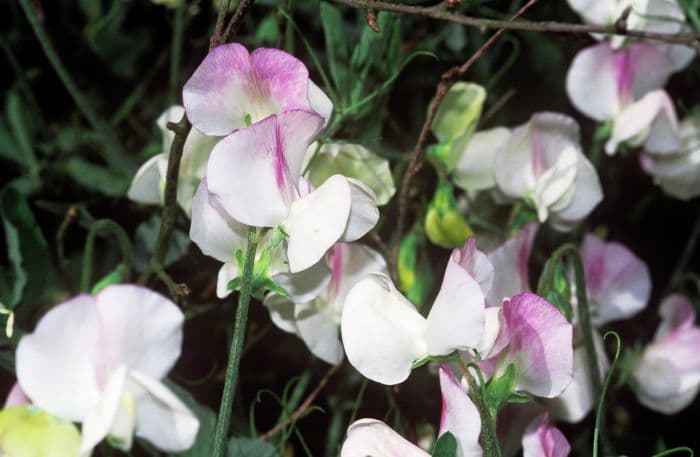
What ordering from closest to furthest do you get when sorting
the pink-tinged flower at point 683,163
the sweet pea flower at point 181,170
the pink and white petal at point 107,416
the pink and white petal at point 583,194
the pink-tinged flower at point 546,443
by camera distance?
the pink and white petal at point 107,416 → the pink-tinged flower at point 546,443 → the sweet pea flower at point 181,170 → the pink and white petal at point 583,194 → the pink-tinged flower at point 683,163

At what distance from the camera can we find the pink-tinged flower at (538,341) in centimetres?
64

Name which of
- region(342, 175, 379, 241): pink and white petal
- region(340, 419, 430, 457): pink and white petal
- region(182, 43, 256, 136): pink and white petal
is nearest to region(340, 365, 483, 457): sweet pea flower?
region(340, 419, 430, 457): pink and white petal

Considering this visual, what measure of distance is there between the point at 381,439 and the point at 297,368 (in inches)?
14.6

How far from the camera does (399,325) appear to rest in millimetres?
660

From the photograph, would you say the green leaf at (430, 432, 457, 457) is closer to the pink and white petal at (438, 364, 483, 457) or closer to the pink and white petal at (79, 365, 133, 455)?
the pink and white petal at (438, 364, 483, 457)

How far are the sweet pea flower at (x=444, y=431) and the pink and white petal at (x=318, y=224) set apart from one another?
0.10m

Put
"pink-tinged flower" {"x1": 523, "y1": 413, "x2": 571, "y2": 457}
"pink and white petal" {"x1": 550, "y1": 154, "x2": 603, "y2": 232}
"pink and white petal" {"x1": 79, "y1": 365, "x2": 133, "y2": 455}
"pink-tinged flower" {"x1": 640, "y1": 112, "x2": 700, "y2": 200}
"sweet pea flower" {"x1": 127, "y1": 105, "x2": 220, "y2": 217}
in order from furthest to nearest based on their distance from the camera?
"pink-tinged flower" {"x1": 640, "y1": 112, "x2": 700, "y2": 200}
"pink and white petal" {"x1": 550, "y1": 154, "x2": 603, "y2": 232}
"sweet pea flower" {"x1": 127, "y1": 105, "x2": 220, "y2": 217}
"pink-tinged flower" {"x1": 523, "y1": 413, "x2": 571, "y2": 457}
"pink and white petal" {"x1": 79, "y1": 365, "x2": 133, "y2": 455}

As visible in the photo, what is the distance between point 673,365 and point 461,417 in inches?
16.1

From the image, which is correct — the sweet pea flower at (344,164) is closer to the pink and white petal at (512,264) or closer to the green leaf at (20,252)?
the pink and white petal at (512,264)

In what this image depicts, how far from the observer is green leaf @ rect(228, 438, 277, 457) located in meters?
0.75

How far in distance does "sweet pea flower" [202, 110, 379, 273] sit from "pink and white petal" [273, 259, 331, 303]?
0.04 m

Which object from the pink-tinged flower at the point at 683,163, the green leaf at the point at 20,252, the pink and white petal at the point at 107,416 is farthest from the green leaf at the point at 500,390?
the pink-tinged flower at the point at 683,163

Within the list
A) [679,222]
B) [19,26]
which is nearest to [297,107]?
[19,26]

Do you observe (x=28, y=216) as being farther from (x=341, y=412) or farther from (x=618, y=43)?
(x=618, y=43)
